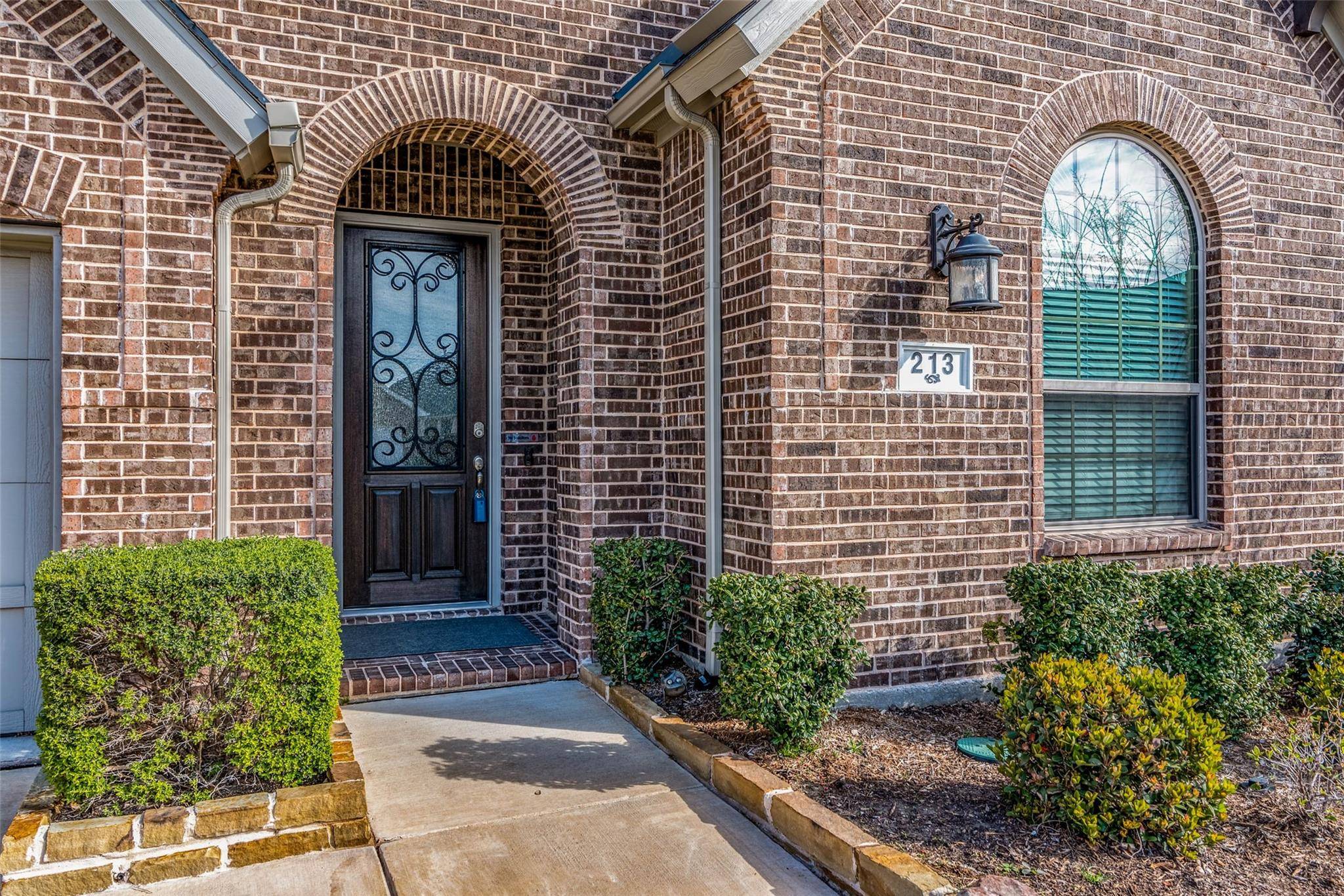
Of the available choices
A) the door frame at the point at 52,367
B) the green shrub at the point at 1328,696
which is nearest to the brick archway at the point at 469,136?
the door frame at the point at 52,367

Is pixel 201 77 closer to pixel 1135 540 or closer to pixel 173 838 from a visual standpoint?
pixel 173 838

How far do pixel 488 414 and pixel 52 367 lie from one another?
8.55ft

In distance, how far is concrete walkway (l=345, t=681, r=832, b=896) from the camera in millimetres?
3389

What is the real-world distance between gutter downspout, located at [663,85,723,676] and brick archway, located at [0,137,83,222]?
3.04 metres

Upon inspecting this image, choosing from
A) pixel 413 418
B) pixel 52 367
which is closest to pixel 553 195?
pixel 413 418

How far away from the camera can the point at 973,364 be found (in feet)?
17.4

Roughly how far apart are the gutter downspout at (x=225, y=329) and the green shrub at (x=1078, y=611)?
13.0ft

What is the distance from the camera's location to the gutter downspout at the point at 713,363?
522 cm

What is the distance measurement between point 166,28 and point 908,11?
3.70m

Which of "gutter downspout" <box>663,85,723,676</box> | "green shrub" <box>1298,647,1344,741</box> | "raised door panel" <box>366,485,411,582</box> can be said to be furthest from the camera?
"raised door panel" <box>366,485,411,582</box>

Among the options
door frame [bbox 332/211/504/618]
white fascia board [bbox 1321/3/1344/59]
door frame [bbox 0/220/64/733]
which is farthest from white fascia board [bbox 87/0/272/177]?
white fascia board [bbox 1321/3/1344/59]

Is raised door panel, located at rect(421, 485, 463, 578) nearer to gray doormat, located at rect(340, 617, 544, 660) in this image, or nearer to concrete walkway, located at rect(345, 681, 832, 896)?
gray doormat, located at rect(340, 617, 544, 660)

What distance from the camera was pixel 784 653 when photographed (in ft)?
13.5

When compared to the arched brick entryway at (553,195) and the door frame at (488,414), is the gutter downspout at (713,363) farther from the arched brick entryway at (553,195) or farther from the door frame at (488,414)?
the door frame at (488,414)
